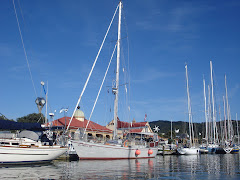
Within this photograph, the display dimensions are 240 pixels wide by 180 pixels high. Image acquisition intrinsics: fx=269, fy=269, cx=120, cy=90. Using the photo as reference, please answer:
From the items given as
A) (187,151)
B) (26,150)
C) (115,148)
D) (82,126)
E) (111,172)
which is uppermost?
(82,126)

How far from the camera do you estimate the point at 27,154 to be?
26406 mm

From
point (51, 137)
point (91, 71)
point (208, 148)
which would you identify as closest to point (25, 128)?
point (51, 137)

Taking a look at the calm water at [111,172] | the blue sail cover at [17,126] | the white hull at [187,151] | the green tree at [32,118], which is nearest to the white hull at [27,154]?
the calm water at [111,172]

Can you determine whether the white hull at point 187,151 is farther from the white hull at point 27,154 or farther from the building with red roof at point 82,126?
the white hull at point 27,154

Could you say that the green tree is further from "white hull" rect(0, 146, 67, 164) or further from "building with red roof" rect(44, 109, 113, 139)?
"white hull" rect(0, 146, 67, 164)

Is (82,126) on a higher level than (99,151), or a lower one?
higher

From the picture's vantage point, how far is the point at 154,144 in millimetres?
44906

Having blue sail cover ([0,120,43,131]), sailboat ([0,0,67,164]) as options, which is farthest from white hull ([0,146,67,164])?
blue sail cover ([0,120,43,131])

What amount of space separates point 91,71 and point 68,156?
11917 mm

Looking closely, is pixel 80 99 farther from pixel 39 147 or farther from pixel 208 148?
pixel 208 148

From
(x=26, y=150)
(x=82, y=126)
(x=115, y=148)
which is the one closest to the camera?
(x=26, y=150)

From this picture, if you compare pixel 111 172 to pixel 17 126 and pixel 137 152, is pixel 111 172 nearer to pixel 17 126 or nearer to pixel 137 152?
pixel 17 126

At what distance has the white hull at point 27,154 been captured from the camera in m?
25.0

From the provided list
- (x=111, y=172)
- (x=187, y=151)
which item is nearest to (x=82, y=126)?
(x=187, y=151)
